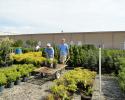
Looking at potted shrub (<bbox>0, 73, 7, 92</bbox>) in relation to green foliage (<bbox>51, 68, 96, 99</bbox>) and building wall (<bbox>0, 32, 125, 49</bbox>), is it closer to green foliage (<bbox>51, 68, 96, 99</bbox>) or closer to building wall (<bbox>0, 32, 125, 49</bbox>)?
green foliage (<bbox>51, 68, 96, 99</bbox>)

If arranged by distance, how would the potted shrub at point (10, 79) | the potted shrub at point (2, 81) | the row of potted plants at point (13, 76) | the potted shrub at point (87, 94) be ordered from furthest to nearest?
the potted shrub at point (10, 79) < the row of potted plants at point (13, 76) < the potted shrub at point (2, 81) < the potted shrub at point (87, 94)

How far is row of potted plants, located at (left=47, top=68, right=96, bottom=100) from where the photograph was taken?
7.25 metres

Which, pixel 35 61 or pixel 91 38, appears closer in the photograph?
pixel 35 61

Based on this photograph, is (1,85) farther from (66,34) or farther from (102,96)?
(66,34)

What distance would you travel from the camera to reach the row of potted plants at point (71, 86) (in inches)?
286

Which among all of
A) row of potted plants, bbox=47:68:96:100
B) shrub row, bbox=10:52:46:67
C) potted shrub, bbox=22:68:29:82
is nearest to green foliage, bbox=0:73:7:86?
potted shrub, bbox=22:68:29:82

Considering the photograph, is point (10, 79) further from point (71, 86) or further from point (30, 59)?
point (30, 59)

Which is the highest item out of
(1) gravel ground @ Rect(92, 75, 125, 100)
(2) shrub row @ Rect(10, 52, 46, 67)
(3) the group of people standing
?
(3) the group of people standing

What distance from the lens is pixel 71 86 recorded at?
8.09 meters

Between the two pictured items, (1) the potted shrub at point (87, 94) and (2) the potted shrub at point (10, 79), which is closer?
(1) the potted shrub at point (87, 94)

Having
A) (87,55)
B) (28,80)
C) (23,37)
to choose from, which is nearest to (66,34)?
(23,37)

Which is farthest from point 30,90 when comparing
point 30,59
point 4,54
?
point 4,54

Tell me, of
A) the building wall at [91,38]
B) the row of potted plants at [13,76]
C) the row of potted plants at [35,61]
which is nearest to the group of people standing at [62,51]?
the row of potted plants at [35,61]

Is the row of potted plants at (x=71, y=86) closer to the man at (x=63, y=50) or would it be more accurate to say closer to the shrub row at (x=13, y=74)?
the shrub row at (x=13, y=74)
